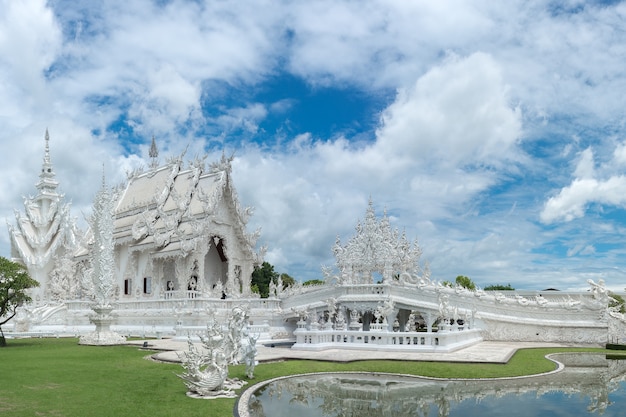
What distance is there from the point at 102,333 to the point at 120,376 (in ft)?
31.0

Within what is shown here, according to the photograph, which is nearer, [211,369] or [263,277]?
[211,369]

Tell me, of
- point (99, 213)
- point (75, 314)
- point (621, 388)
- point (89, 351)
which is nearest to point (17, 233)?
point (75, 314)

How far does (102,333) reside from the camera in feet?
67.6

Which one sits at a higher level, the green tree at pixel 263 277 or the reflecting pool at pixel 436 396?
the green tree at pixel 263 277

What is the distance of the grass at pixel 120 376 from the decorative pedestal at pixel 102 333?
1885 millimetres

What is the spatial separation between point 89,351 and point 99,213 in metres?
7.41

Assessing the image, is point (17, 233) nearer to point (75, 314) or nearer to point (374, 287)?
point (75, 314)

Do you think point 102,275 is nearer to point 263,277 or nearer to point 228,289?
point 228,289

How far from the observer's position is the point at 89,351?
17.5m

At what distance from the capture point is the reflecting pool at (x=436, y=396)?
29.9ft

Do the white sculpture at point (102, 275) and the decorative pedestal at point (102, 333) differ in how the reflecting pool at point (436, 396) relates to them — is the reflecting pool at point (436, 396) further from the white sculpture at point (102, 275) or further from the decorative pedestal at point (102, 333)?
the white sculpture at point (102, 275)

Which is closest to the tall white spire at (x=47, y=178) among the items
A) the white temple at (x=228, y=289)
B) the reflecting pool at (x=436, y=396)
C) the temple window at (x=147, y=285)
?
the white temple at (x=228, y=289)

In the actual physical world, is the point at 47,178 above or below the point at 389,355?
above

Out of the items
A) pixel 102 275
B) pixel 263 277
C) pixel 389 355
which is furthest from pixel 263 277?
pixel 389 355
